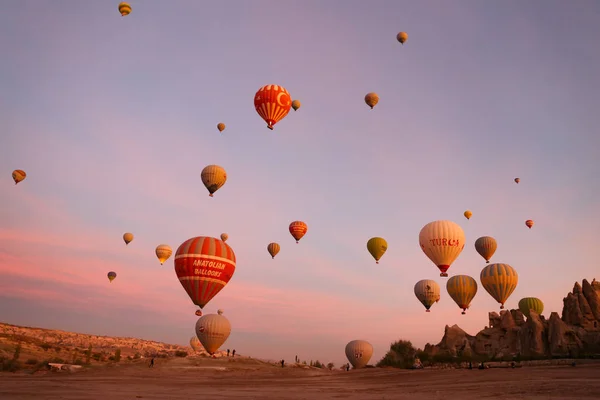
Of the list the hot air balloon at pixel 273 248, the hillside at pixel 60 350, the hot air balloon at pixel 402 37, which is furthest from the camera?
the hot air balloon at pixel 273 248

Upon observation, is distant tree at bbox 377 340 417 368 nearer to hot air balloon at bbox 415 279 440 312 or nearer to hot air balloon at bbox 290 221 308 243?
hot air balloon at bbox 415 279 440 312

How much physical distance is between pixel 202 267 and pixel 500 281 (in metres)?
36.7

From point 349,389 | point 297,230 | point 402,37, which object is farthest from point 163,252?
point 349,389

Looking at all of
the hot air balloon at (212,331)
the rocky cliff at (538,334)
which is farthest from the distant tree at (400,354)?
the hot air balloon at (212,331)

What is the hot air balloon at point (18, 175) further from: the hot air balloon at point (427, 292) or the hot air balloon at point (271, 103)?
the hot air balloon at point (427, 292)

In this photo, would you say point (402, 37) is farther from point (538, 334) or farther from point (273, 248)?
point (538, 334)

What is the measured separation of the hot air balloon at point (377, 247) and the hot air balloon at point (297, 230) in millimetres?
9831

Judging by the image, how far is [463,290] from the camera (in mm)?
56938

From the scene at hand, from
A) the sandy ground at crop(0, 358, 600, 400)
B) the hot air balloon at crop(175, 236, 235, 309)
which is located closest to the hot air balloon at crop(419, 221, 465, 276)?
the sandy ground at crop(0, 358, 600, 400)

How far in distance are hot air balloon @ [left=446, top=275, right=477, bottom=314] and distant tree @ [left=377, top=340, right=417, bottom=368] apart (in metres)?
10.9

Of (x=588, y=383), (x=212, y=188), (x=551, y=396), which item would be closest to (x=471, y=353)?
(x=212, y=188)

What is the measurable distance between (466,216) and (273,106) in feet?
121

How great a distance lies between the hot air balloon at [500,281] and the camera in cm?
5531

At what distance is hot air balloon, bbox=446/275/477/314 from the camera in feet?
187
